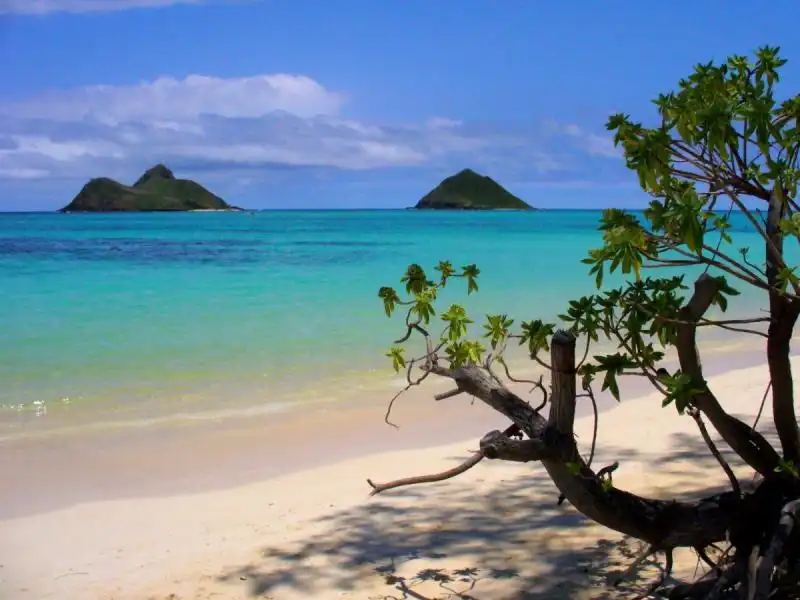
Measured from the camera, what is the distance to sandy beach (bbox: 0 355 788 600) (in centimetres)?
357

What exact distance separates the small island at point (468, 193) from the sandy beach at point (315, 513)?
15232 centimetres

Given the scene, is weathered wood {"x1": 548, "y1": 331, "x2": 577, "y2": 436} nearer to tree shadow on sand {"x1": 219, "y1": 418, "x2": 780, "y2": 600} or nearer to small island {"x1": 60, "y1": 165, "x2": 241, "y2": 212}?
tree shadow on sand {"x1": 219, "y1": 418, "x2": 780, "y2": 600}

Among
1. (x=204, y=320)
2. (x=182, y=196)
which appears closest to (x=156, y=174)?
(x=182, y=196)

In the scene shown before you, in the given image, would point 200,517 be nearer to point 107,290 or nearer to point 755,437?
point 755,437

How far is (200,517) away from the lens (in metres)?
4.51

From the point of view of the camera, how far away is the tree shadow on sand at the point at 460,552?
11.3 feet

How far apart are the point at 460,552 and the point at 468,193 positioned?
155464 mm

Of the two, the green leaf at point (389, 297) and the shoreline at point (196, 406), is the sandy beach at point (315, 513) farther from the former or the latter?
the green leaf at point (389, 297)

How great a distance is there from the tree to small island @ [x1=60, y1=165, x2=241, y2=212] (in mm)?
132723

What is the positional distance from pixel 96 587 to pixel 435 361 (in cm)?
171

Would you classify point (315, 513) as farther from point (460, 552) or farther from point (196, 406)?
point (196, 406)

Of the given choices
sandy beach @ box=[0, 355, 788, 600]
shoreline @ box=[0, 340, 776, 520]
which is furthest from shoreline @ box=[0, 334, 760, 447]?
sandy beach @ box=[0, 355, 788, 600]

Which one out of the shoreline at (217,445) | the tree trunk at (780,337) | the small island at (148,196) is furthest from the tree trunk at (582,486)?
the small island at (148,196)

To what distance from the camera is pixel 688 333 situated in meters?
2.77
